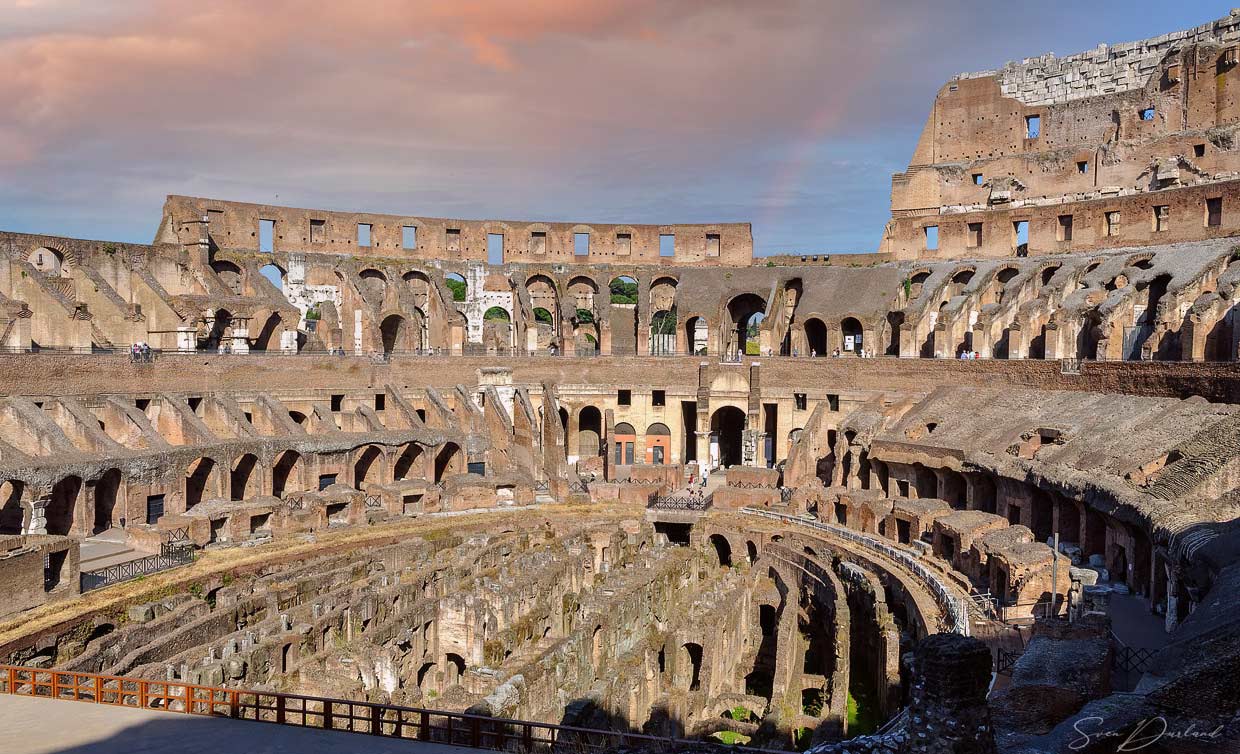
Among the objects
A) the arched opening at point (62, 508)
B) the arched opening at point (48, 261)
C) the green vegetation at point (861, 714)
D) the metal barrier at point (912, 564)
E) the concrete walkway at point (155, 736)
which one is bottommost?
the green vegetation at point (861, 714)

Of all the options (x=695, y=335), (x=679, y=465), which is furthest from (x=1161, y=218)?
(x=695, y=335)

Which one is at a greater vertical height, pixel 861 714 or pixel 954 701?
pixel 954 701

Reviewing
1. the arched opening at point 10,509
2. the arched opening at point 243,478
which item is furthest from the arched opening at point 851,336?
the arched opening at point 10,509

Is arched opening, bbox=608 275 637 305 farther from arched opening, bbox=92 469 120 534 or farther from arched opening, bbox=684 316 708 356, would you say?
arched opening, bbox=92 469 120 534

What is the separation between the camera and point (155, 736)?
1099 centimetres

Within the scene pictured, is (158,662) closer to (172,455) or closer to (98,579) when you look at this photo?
(98,579)

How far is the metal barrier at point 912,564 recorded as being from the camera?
19.4 meters

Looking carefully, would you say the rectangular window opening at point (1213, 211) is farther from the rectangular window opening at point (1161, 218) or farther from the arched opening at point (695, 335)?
the arched opening at point (695, 335)

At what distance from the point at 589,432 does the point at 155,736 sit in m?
35.7

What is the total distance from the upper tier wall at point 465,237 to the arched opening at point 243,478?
14876mm

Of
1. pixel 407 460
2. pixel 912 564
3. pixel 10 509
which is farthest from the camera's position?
pixel 407 460

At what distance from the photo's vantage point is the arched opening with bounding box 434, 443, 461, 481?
37.9m

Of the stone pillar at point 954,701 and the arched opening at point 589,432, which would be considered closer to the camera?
the stone pillar at point 954,701

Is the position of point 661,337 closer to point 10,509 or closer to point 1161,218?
point 1161,218
